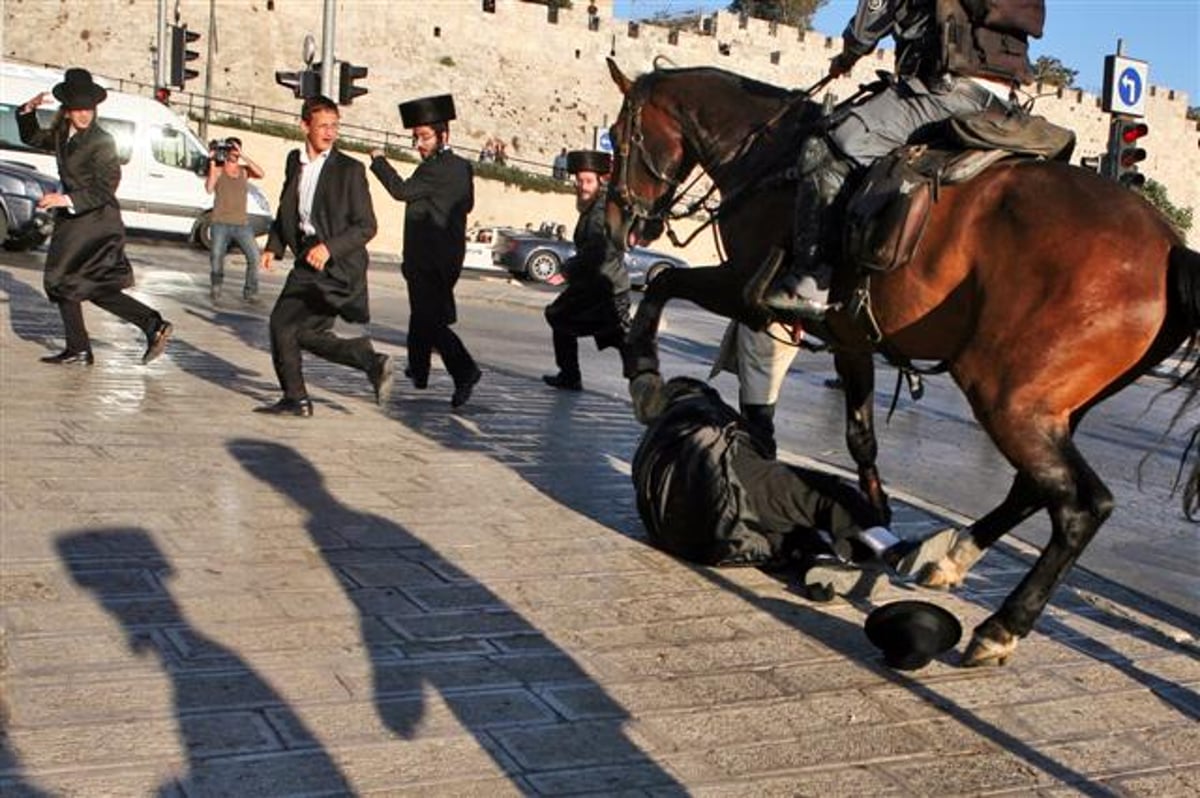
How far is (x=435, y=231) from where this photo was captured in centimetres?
1037

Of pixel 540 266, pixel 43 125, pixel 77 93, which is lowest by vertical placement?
pixel 540 266

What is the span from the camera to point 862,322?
18.8ft

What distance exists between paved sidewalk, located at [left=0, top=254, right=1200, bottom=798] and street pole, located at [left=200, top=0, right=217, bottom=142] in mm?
34323

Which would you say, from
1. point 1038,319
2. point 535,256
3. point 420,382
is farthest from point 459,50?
point 1038,319

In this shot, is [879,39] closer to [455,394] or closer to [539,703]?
[539,703]

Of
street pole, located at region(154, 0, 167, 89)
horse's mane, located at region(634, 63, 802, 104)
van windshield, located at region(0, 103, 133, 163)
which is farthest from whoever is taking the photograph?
street pole, located at region(154, 0, 167, 89)

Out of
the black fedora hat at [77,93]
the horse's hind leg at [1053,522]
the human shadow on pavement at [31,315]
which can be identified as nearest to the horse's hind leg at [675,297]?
the horse's hind leg at [1053,522]

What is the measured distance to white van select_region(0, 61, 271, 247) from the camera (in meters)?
27.2

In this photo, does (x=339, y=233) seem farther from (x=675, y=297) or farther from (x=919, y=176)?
(x=919, y=176)

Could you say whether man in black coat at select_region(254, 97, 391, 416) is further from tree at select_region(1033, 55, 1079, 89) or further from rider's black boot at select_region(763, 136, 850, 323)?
tree at select_region(1033, 55, 1079, 89)

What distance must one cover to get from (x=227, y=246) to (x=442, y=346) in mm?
9368

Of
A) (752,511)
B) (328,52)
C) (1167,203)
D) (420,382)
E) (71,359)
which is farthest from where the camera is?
(1167,203)

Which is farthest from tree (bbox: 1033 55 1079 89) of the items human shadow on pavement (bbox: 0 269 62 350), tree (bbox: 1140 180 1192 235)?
human shadow on pavement (bbox: 0 269 62 350)

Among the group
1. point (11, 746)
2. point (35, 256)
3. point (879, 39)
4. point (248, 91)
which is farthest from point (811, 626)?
point (248, 91)
